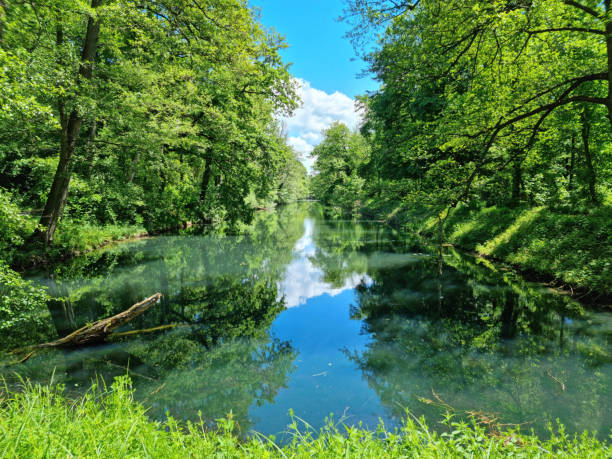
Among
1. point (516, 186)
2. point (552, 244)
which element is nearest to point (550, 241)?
point (552, 244)

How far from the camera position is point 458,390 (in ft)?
14.9

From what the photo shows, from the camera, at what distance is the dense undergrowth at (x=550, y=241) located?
8.11 meters

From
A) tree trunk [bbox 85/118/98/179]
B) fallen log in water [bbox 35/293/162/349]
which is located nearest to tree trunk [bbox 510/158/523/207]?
fallen log in water [bbox 35/293/162/349]

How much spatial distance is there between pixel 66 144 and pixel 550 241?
695 inches

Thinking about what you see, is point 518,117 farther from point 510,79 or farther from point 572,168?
point 572,168

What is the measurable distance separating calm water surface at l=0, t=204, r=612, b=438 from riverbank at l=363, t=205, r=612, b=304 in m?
0.71

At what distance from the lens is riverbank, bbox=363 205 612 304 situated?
8.00m

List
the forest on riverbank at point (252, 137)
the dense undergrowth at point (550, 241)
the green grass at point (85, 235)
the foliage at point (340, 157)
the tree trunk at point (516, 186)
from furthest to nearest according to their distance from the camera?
the foliage at point (340, 157)
the tree trunk at point (516, 186)
the green grass at point (85, 235)
the dense undergrowth at point (550, 241)
the forest on riverbank at point (252, 137)

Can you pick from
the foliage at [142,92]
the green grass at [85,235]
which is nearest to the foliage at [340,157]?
the green grass at [85,235]

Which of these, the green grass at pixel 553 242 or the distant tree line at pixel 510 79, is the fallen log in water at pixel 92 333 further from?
the green grass at pixel 553 242

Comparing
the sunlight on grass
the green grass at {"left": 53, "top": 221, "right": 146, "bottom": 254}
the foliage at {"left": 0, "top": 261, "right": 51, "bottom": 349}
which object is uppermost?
the sunlight on grass

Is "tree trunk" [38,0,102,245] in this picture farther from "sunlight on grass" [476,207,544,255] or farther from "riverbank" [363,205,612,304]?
"sunlight on grass" [476,207,544,255]

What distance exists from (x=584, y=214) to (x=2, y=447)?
1454 centimetres

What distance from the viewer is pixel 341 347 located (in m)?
6.32
